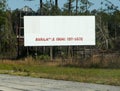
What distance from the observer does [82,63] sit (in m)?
36.3

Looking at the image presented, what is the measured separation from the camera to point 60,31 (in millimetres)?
46062

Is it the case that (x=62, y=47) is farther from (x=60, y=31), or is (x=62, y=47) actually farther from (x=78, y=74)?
(x=78, y=74)

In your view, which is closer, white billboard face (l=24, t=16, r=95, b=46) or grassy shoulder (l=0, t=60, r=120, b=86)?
grassy shoulder (l=0, t=60, r=120, b=86)

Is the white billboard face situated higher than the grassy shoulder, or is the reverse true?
the white billboard face

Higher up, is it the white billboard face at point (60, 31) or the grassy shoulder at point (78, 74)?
the white billboard face at point (60, 31)

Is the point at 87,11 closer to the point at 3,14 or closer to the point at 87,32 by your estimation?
the point at 3,14

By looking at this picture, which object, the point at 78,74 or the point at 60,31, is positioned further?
the point at 60,31

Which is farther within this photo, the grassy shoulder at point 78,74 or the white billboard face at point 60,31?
the white billboard face at point 60,31

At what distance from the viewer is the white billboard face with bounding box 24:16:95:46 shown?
148ft

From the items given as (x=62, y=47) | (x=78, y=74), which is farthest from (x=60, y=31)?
(x=78, y=74)

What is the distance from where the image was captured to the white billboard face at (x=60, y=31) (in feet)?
148

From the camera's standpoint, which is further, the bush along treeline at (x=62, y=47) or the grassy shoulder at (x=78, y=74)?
the bush along treeline at (x=62, y=47)

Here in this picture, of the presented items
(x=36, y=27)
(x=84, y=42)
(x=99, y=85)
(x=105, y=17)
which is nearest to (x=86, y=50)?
(x=84, y=42)

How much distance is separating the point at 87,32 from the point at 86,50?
11.0ft
